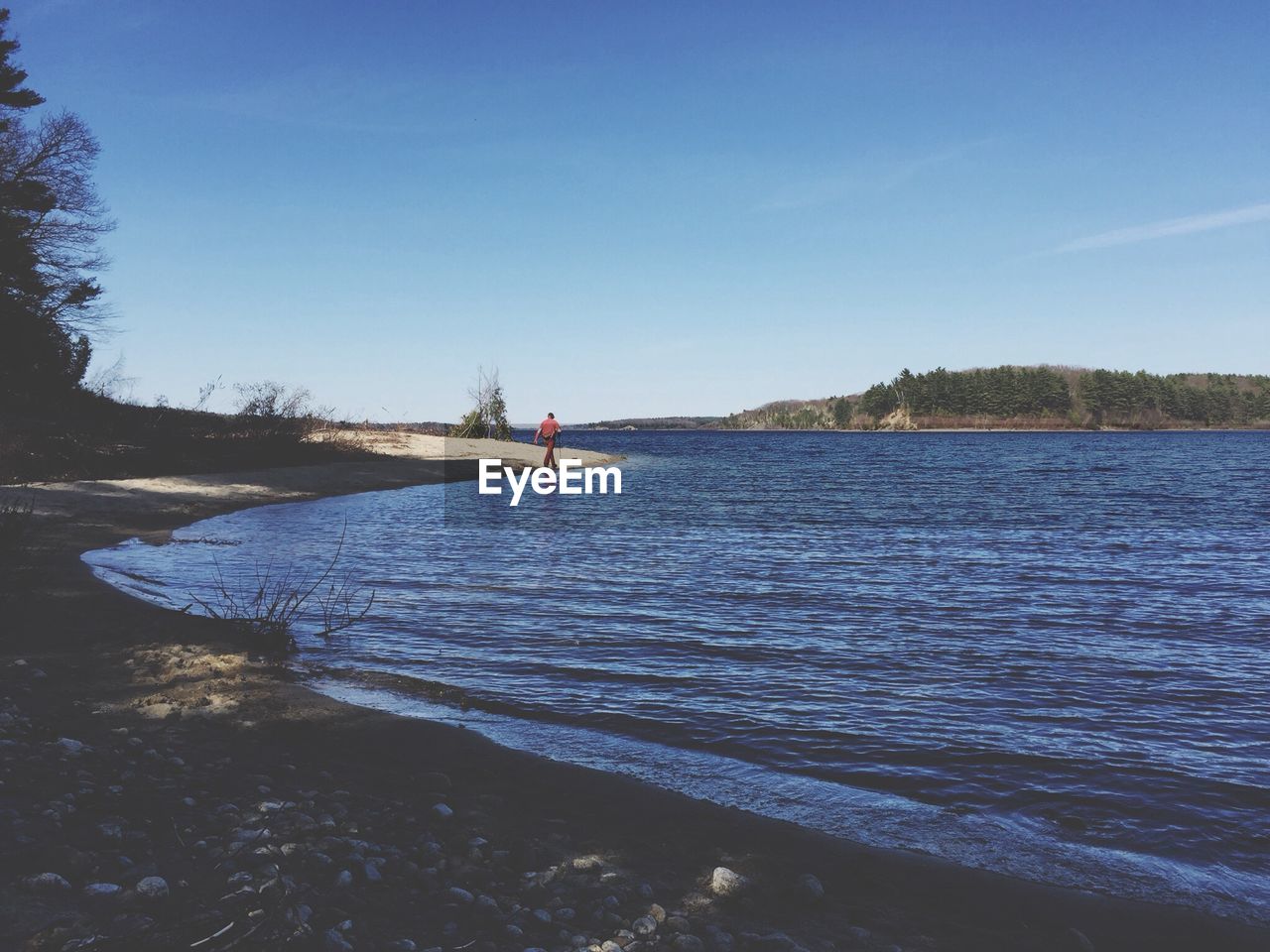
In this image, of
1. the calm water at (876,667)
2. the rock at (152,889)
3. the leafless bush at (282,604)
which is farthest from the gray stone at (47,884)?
the leafless bush at (282,604)

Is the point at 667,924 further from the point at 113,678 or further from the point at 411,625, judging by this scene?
the point at 411,625

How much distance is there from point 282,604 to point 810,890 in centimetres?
1214

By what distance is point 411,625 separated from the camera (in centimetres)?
1380

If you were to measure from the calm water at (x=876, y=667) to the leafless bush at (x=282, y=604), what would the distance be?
18.5 inches

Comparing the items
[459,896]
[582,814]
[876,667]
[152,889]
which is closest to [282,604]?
[582,814]

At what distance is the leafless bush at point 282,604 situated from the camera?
38.1 ft

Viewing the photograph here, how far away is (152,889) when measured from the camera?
442 centimetres

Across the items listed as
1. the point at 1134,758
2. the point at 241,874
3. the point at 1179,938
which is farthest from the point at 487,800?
the point at 1134,758

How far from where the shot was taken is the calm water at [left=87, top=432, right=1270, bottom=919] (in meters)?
6.93

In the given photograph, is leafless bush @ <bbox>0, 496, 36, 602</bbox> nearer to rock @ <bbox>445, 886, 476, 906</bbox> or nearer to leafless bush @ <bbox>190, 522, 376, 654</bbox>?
leafless bush @ <bbox>190, 522, 376, 654</bbox>

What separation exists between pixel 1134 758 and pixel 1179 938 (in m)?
3.50

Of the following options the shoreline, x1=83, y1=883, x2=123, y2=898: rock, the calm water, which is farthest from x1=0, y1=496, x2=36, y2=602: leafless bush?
x1=83, y1=883, x2=123, y2=898: rock

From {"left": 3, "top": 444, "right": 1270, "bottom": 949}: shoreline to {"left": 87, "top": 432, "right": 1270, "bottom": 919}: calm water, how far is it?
0.48 metres

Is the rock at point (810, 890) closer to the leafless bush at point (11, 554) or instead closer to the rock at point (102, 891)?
the rock at point (102, 891)
